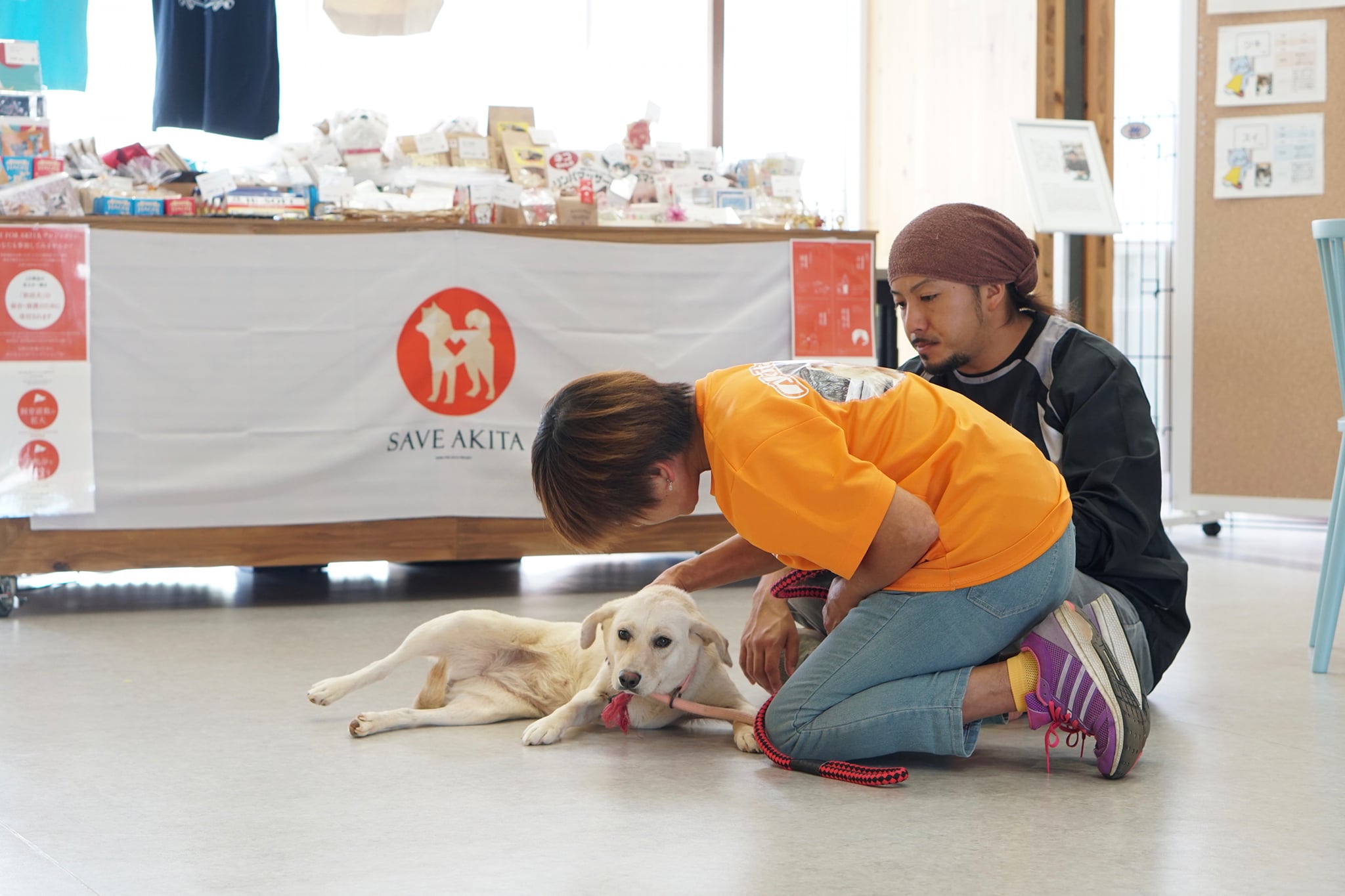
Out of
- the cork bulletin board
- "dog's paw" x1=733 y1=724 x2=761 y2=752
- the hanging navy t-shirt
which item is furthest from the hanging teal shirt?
the cork bulletin board

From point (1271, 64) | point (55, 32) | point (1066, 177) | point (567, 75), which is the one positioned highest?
point (567, 75)

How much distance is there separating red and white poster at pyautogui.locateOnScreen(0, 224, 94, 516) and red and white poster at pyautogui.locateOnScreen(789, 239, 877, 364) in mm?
1981

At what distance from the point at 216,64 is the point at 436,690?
351 cm

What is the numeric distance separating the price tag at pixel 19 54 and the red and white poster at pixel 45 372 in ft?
2.87

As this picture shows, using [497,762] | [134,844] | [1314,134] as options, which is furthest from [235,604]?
[1314,134]

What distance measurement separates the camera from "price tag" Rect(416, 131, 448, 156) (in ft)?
13.8

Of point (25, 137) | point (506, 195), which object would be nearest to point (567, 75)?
point (506, 195)

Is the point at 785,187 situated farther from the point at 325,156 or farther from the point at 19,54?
the point at 19,54

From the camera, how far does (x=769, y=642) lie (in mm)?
2088

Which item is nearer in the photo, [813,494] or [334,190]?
[813,494]

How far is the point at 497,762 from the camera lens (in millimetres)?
1979

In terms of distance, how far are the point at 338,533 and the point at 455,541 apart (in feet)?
1.05

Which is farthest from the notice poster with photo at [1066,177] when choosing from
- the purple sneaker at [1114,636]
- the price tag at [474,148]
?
the purple sneaker at [1114,636]

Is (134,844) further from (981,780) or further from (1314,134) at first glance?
(1314,134)
